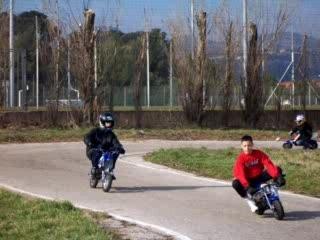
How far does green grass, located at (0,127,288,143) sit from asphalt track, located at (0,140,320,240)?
5.29 m

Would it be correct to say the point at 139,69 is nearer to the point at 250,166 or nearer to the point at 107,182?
the point at 107,182

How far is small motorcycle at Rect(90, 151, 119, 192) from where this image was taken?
43.5ft

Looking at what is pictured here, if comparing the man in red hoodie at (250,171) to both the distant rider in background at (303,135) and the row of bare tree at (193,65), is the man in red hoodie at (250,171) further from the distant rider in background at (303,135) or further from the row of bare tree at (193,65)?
the row of bare tree at (193,65)

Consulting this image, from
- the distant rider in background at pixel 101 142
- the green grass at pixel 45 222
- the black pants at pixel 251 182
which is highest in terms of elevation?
the distant rider in background at pixel 101 142

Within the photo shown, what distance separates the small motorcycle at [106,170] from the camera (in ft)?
43.5

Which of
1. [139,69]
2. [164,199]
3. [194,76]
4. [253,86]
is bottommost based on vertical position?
[164,199]

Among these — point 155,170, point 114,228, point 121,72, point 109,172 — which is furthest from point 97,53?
point 114,228

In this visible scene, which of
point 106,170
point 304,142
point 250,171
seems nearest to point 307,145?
point 304,142

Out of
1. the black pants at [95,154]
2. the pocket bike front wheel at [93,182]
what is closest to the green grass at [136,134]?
the pocket bike front wheel at [93,182]

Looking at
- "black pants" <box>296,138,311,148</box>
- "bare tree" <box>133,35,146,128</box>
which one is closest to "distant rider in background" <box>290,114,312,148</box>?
"black pants" <box>296,138,311,148</box>

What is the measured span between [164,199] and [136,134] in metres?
13.9

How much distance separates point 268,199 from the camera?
1070 centimetres

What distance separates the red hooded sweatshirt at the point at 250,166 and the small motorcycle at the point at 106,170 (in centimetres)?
298

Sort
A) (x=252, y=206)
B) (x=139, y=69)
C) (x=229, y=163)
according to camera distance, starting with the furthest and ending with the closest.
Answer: (x=139, y=69)
(x=229, y=163)
(x=252, y=206)
